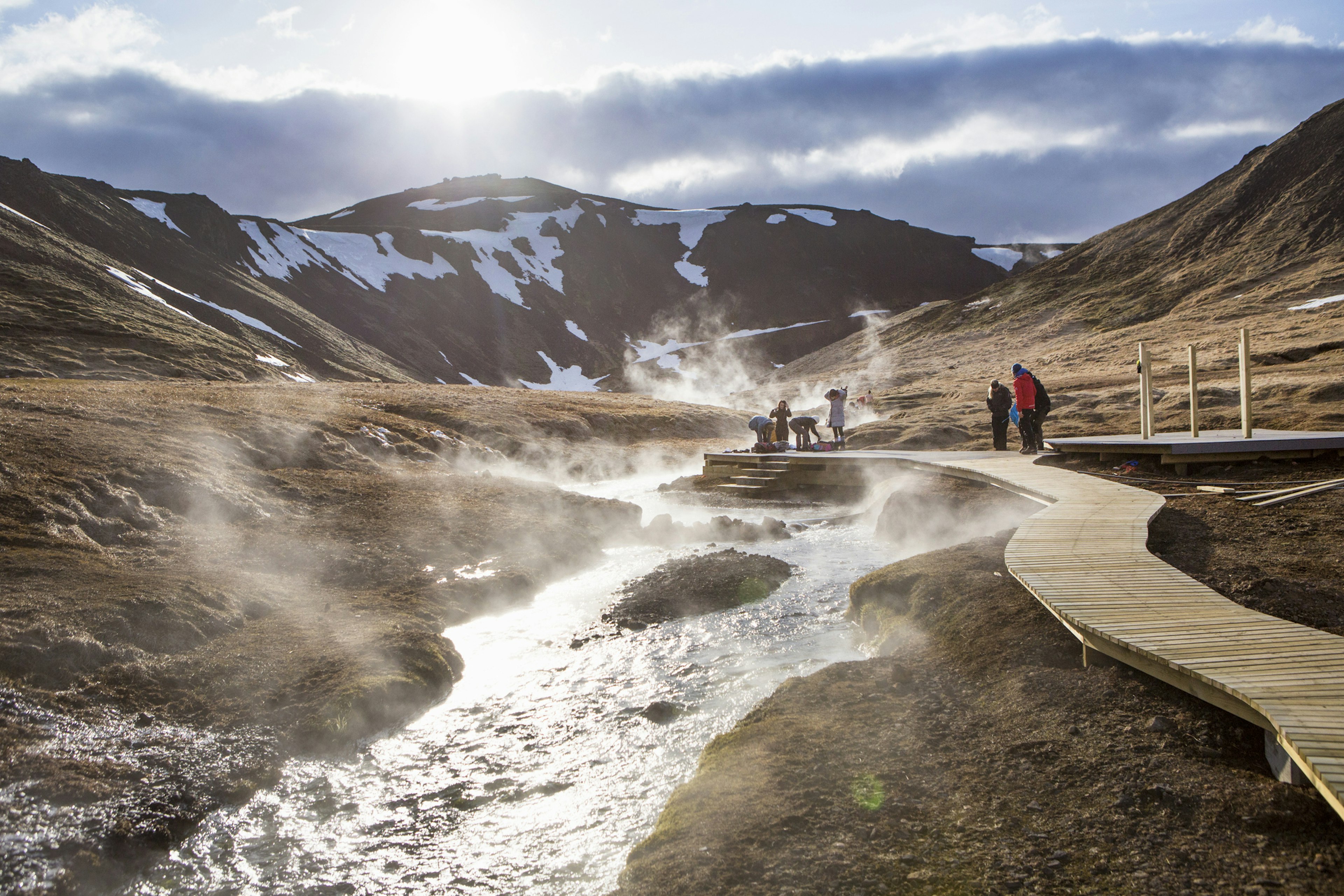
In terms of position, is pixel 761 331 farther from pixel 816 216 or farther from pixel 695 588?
pixel 695 588

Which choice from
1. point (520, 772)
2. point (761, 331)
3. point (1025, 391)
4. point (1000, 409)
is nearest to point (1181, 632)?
point (520, 772)

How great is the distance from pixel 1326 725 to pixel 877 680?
320 cm

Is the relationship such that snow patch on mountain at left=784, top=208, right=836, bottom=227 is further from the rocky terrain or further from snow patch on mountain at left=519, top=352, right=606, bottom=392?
the rocky terrain

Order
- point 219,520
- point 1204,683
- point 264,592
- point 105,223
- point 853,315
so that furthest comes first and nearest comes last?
point 853,315
point 105,223
point 219,520
point 264,592
point 1204,683

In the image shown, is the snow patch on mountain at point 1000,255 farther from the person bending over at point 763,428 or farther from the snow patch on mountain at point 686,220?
the person bending over at point 763,428

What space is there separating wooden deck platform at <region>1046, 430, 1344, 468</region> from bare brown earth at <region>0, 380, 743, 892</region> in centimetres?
904

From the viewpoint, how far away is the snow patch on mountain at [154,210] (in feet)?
281

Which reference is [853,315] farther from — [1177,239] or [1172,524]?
[1172,524]

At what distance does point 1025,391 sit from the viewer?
16781 mm

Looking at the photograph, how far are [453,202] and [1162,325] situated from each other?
135 m

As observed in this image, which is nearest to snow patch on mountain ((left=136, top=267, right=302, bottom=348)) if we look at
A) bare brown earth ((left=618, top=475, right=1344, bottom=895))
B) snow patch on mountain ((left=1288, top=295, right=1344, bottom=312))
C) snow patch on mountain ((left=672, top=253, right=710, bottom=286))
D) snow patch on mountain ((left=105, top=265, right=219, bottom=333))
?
snow patch on mountain ((left=105, top=265, right=219, bottom=333))

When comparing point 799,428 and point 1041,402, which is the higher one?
point 1041,402

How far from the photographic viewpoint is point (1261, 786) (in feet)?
13.5

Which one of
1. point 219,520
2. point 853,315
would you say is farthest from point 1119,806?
point 853,315
